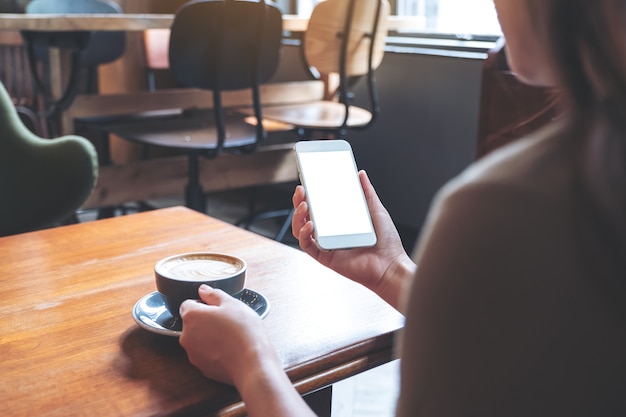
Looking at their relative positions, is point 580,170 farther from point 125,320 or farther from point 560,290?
point 125,320

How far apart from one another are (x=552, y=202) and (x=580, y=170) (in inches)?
0.8

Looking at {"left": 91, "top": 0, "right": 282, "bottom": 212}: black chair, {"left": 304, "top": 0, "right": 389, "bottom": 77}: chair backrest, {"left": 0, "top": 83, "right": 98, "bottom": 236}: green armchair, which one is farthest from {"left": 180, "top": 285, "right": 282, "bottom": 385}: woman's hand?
{"left": 304, "top": 0, "right": 389, "bottom": 77}: chair backrest

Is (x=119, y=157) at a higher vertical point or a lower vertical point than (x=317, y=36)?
lower

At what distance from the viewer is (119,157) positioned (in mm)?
4281

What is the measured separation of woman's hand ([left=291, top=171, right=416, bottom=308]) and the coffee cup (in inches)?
4.4

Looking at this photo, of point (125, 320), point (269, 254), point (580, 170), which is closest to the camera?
point (580, 170)

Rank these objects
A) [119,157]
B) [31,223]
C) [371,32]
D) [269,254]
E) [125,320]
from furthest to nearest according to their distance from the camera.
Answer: [119,157] → [371,32] → [31,223] → [269,254] → [125,320]

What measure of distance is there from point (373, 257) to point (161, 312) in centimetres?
26

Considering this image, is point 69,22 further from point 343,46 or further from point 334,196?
point 334,196

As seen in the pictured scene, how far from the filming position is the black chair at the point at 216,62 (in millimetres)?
2283

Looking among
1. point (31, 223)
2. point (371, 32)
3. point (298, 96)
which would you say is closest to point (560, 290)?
point (31, 223)

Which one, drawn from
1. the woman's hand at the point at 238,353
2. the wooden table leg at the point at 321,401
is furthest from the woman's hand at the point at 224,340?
the wooden table leg at the point at 321,401

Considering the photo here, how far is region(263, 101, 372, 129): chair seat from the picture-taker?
8.67 feet

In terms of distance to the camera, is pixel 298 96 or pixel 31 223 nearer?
pixel 31 223
